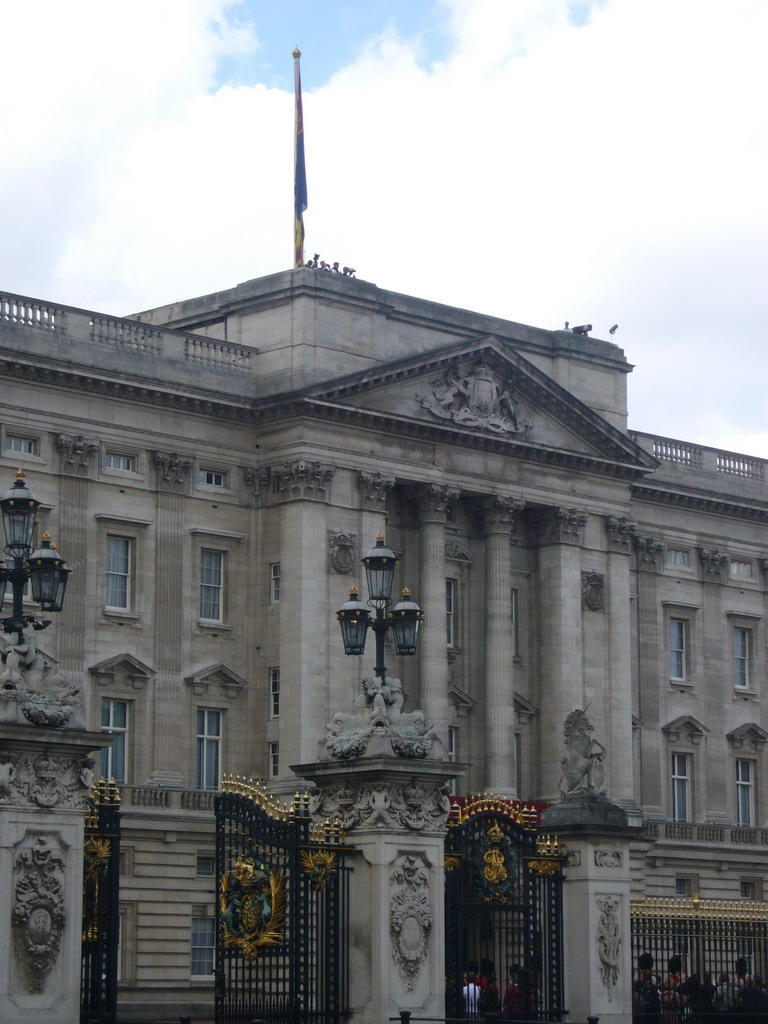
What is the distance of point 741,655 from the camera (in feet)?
266

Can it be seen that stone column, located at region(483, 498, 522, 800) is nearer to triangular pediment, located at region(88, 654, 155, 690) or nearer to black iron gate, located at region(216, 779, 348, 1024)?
triangular pediment, located at region(88, 654, 155, 690)

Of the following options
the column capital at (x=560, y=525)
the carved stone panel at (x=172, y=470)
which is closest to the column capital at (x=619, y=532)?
the column capital at (x=560, y=525)

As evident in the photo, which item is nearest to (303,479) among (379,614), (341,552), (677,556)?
(341,552)

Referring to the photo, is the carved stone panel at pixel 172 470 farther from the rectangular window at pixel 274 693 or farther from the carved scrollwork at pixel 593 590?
the carved scrollwork at pixel 593 590

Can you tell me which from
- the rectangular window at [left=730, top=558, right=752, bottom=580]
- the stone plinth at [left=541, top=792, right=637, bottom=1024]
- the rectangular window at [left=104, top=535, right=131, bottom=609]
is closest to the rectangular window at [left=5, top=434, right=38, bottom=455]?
the rectangular window at [left=104, top=535, right=131, bottom=609]

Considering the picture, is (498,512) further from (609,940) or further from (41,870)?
(41,870)

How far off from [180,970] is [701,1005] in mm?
28771

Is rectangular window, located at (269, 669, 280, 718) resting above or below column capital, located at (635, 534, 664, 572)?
below

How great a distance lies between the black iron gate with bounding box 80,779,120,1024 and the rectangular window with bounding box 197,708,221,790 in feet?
118

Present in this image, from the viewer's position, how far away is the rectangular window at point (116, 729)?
61.2m

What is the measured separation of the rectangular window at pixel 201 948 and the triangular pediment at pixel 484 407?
14565mm

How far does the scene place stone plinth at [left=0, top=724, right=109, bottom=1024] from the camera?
85.7 feet

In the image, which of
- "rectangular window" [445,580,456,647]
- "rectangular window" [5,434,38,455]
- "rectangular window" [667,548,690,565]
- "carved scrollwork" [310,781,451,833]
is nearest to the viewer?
"carved scrollwork" [310,781,451,833]

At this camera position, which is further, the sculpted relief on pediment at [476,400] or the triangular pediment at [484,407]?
the sculpted relief on pediment at [476,400]
